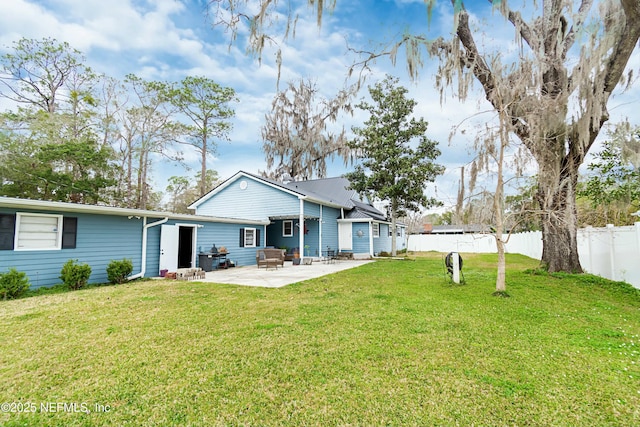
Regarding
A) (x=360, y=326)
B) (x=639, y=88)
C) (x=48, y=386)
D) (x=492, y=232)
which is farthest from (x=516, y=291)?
(x=48, y=386)

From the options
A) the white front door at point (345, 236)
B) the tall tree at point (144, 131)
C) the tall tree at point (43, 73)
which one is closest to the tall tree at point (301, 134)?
the tall tree at point (144, 131)

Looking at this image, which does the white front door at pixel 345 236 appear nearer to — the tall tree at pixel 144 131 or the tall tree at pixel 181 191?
the tall tree at pixel 144 131

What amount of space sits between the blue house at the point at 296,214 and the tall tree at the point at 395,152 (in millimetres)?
1938

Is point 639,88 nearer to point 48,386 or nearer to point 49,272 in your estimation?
point 48,386

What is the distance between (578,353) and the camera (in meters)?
3.35

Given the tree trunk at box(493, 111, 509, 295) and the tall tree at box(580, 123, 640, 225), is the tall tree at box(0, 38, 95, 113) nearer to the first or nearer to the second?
the tree trunk at box(493, 111, 509, 295)

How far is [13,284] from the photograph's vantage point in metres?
6.21

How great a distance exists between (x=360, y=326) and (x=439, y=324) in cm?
122

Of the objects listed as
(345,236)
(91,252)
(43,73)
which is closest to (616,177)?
(345,236)

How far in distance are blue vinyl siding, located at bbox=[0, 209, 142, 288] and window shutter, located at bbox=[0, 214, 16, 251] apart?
0.11 metres

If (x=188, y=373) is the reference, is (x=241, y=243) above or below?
above

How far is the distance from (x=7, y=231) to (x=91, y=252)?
1763 mm

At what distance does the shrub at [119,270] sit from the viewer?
8.07 meters

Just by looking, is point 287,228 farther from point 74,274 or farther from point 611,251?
point 611,251
